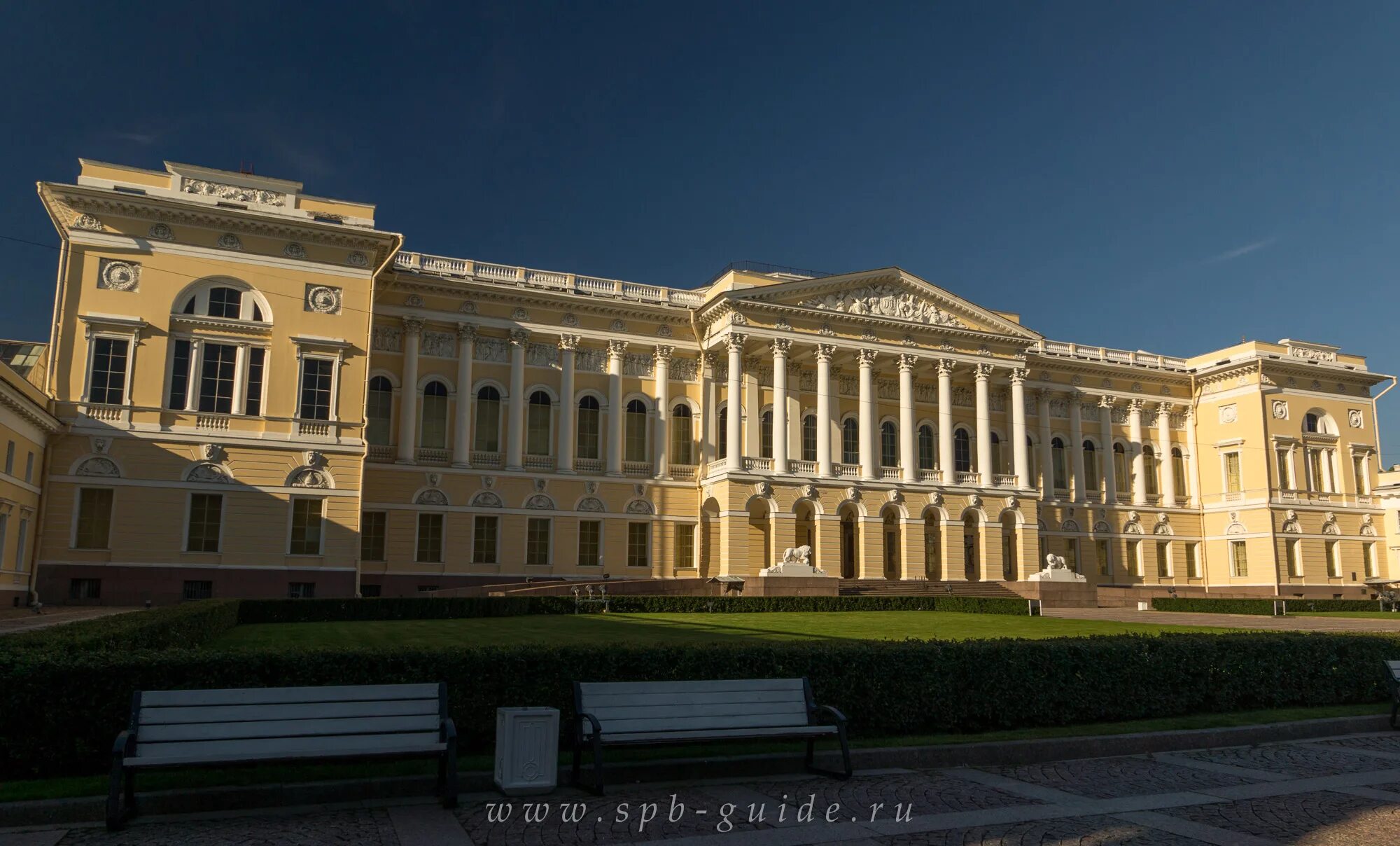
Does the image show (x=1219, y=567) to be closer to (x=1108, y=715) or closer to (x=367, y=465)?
(x=367, y=465)

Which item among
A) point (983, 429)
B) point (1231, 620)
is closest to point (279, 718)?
point (1231, 620)

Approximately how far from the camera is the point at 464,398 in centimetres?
4228

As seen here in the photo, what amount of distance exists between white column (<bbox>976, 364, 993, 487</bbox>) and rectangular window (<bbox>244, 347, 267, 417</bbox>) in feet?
102

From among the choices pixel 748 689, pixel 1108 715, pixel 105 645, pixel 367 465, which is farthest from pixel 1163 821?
pixel 367 465

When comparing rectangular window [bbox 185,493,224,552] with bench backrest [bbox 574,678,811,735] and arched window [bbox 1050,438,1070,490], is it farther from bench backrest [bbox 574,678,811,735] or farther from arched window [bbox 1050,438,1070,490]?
arched window [bbox 1050,438,1070,490]

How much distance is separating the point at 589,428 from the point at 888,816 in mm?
37315

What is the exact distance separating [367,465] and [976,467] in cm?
2891

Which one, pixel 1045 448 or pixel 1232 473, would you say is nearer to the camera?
pixel 1045 448

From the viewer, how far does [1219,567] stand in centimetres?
5731

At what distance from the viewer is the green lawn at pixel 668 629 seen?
69.9 ft

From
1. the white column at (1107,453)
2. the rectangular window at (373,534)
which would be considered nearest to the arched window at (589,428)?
the rectangular window at (373,534)

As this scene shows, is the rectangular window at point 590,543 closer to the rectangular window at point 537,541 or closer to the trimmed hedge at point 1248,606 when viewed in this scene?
the rectangular window at point 537,541

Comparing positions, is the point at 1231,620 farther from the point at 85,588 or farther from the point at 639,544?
the point at 85,588

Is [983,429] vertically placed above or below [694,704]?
above
